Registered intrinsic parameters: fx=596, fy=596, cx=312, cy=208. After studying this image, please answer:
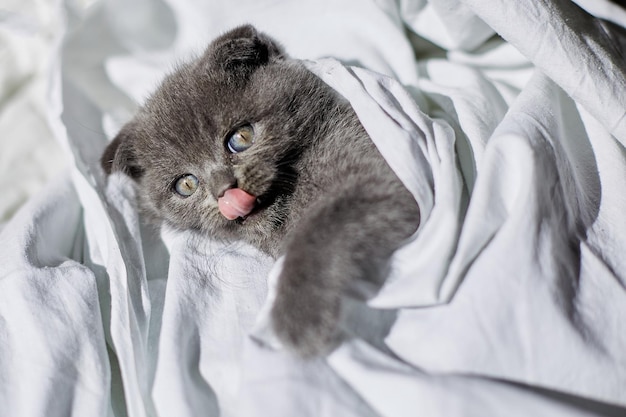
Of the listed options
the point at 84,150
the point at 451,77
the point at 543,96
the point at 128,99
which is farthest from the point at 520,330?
the point at 128,99

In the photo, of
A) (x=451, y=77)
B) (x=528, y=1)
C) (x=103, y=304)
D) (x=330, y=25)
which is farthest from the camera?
(x=330, y=25)

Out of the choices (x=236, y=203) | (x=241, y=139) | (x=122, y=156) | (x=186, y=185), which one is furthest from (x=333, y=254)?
(x=122, y=156)

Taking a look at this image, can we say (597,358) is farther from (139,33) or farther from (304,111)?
(139,33)

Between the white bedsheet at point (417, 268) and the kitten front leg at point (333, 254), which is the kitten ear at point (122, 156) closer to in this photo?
the white bedsheet at point (417, 268)

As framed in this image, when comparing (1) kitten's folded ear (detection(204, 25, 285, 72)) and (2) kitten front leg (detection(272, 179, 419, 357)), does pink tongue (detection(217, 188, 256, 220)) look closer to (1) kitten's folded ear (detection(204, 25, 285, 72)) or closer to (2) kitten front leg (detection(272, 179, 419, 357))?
(2) kitten front leg (detection(272, 179, 419, 357))

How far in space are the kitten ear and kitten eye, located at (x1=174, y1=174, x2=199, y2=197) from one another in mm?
145

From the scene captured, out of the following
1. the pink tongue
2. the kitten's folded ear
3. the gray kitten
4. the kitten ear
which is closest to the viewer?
the gray kitten

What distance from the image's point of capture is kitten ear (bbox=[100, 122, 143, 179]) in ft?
4.88

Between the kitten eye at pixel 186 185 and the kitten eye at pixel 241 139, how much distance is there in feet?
0.45

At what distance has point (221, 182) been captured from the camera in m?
1.28

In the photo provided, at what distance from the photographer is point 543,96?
48.0 inches

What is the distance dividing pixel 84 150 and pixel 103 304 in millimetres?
514

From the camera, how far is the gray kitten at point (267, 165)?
A: 1091 millimetres

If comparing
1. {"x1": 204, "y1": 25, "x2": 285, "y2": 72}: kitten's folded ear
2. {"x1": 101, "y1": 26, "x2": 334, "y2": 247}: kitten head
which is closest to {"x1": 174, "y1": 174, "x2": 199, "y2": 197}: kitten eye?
{"x1": 101, "y1": 26, "x2": 334, "y2": 247}: kitten head
